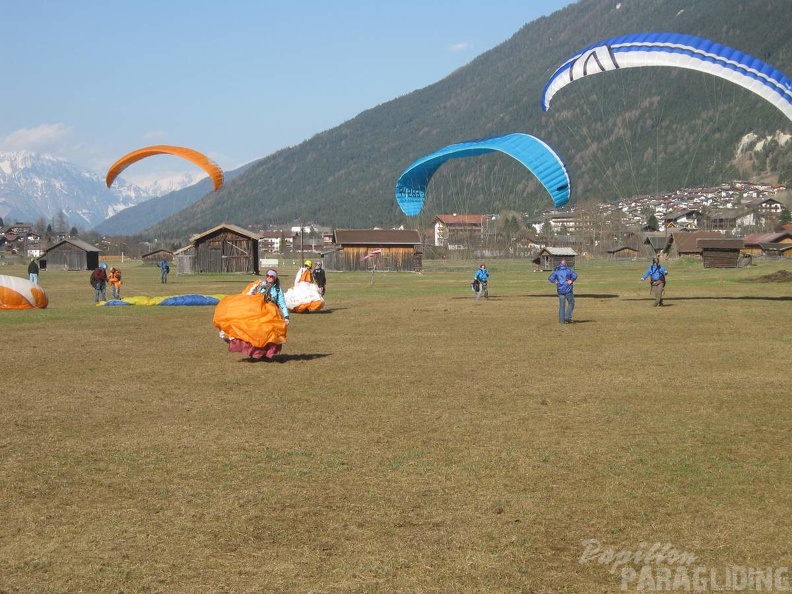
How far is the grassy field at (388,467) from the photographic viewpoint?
6.84m

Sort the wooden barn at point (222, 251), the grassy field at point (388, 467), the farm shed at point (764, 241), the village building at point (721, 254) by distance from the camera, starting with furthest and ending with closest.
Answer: the farm shed at point (764, 241), the village building at point (721, 254), the wooden barn at point (222, 251), the grassy field at point (388, 467)

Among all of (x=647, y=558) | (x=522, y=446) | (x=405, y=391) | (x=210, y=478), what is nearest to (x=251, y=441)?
(x=210, y=478)

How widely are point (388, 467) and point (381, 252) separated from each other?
81.4 meters

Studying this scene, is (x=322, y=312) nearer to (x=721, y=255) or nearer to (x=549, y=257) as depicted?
(x=549, y=257)

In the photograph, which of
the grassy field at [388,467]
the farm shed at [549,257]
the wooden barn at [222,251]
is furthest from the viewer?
the farm shed at [549,257]

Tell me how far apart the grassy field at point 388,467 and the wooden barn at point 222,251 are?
62370 mm

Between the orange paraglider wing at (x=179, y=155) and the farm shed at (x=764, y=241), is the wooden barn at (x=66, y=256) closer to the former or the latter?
the orange paraglider wing at (x=179, y=155)

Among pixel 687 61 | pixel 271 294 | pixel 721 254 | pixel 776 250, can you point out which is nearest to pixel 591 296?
pixel 687 61

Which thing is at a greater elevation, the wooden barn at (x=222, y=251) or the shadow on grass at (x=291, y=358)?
the wooden barn at (x=222, y=251)

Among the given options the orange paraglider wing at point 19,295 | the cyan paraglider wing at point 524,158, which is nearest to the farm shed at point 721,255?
the cyan paraglider wing at point 524,158

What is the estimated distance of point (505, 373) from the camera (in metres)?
16.7

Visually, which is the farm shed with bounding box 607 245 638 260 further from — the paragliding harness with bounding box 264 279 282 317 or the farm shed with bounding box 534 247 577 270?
the paragliding harness with bounding box 264 279 282 317

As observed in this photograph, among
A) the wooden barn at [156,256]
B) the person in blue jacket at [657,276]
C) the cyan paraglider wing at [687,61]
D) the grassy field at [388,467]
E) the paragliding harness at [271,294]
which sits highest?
the cyan paraglider wing at [687,61]

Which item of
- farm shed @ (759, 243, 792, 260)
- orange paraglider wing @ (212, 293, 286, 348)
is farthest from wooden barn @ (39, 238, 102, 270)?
orange paraglider wing @ (212, 293, 286, 348)
